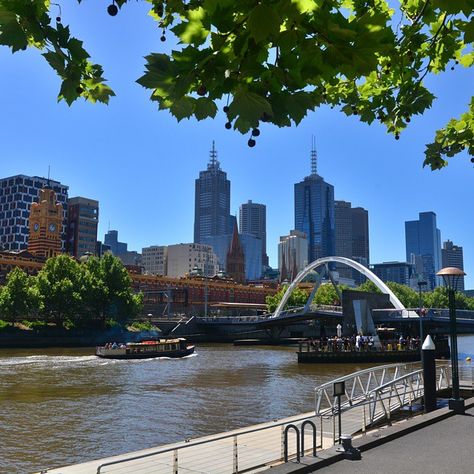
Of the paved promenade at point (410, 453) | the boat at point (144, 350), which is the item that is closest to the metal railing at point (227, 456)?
the paved promenade at point (410, 453)

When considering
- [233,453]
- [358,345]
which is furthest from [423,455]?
[358,345]

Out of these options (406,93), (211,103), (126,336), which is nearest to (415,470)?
(406,93)

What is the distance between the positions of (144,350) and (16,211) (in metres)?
149

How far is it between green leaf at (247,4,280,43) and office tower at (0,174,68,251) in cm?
19429

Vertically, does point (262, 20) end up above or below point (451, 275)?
above

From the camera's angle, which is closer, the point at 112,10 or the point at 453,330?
the point at 112,10

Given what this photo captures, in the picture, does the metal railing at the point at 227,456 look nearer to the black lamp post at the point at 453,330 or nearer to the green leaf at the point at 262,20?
the black lamp post at the point at 453,330

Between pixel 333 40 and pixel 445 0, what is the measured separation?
68 centimetres

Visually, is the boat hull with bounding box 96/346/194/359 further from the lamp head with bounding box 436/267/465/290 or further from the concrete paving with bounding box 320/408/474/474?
the concrete paving with bounding box 320/408/474/474

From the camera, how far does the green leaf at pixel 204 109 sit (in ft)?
12.6

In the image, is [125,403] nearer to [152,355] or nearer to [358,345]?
[152,355]

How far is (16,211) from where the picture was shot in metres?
192

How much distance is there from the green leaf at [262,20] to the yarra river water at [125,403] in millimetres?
17681

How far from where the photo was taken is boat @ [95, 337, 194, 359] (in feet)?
196
